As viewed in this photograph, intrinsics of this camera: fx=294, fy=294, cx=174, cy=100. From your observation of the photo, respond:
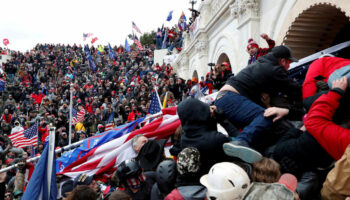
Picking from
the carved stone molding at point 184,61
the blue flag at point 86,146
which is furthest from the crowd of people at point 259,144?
the carved stone molding at point 184,61

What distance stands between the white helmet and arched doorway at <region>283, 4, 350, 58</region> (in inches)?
231

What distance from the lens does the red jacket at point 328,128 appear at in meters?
2.24

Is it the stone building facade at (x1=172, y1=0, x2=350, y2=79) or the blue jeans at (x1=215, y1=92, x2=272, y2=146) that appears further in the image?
the stone building facade at (x1=172, y1=0, x2=350, y2=79)

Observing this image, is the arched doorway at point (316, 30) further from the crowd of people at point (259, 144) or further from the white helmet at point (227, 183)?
→ the white helmet at point (227, 183)

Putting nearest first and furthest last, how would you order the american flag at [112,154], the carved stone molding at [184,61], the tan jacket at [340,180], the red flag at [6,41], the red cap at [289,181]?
the tan jacket at [340,180] → the red cap at [289,181] → the american flag at [112,154] → the carved stone molding at [184,61] → the red flag at [6,41]

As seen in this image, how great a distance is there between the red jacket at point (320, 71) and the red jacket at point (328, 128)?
2.27ft

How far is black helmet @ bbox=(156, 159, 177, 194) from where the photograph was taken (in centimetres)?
303

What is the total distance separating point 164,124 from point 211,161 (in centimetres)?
233

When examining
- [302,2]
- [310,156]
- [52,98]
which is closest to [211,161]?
[310,156]

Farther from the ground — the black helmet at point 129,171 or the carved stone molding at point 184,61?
the carved stone molding at point 184,61

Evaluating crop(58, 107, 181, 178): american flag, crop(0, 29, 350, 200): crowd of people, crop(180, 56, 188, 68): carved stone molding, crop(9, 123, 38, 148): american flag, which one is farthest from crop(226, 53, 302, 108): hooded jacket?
crop(180, 56, 188, 68): carved stone molding

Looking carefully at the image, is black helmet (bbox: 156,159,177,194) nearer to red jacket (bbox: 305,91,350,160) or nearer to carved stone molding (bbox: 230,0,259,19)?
red jacket (bbox: 305,91,350,160)

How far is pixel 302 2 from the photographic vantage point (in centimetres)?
696

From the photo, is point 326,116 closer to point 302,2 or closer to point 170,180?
point 170,180
